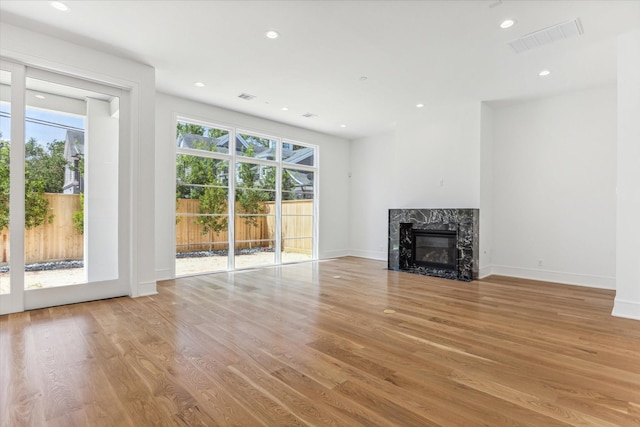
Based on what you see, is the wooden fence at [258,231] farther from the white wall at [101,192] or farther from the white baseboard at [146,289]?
the white wall at [101,192]

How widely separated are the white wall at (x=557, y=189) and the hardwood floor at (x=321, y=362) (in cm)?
123

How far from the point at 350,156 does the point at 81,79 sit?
622cm

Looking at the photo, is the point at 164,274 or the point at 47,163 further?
the point at 164,274

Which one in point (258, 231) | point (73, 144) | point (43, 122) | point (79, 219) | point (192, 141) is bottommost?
point (258, 231)

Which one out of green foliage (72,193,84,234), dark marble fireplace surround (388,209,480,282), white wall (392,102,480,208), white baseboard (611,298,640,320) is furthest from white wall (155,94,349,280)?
white baseboard (611,298,640,320)

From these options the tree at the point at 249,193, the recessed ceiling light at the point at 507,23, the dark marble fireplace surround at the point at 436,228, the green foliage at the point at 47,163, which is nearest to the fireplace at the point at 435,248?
the dark marble fireplace surround at the point at 436,228

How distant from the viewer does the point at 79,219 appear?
13.6 ft

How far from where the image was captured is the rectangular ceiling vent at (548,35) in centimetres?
340

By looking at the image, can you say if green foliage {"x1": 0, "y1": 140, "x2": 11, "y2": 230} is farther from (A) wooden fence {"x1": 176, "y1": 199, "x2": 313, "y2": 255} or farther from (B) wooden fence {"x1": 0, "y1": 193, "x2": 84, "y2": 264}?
(A) wooden fence {"x1": 176, "y1": 199, "x2": 313, "y2": 255}

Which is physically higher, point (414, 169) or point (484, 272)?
point (414, 169)

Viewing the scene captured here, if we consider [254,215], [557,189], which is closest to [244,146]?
[254,215]

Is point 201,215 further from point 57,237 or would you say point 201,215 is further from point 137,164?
point 57,237

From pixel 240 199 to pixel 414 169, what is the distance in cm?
373

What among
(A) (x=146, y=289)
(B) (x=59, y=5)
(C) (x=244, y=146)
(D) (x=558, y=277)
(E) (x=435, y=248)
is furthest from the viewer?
(C) (x=244, y=146)
